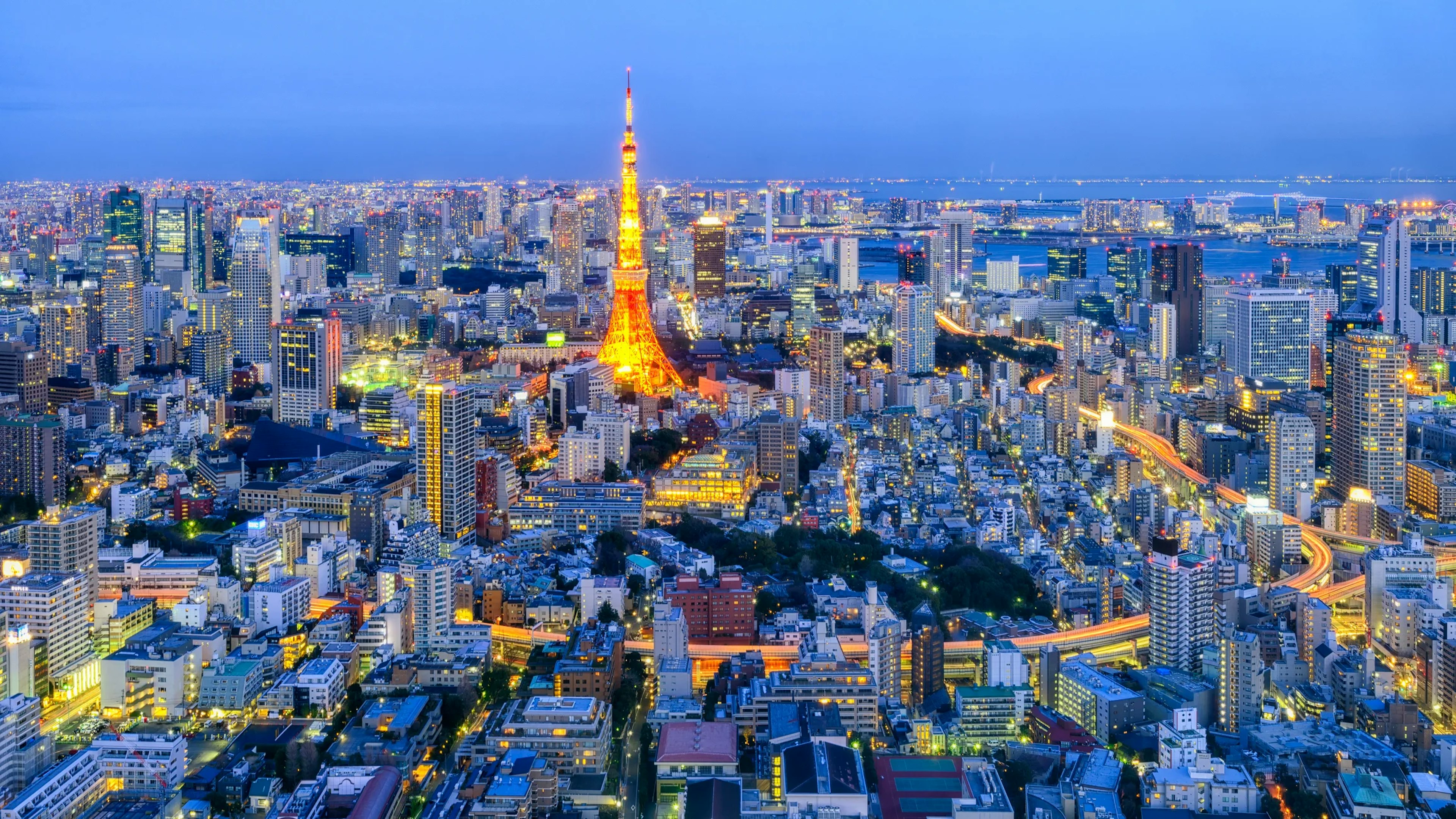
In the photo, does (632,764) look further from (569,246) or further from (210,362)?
(569,246)

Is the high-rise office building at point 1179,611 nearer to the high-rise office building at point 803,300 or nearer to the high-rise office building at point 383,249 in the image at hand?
the high-rise office building at point 803,300

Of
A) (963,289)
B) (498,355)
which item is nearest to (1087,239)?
(963,289)

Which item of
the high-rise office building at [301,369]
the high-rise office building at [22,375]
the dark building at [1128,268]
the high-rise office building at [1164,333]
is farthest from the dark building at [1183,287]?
the high-rise office building at [22,375]

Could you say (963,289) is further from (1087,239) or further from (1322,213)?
(1322,213)

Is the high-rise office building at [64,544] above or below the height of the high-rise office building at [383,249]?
below

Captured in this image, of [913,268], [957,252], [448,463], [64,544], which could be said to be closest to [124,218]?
[913,268]
